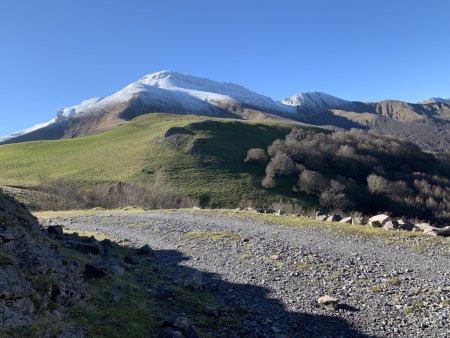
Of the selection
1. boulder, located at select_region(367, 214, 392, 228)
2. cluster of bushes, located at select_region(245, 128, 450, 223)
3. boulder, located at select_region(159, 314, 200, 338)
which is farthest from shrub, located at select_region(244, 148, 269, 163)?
boulder, located at select_region(159, 314, 200, 338)

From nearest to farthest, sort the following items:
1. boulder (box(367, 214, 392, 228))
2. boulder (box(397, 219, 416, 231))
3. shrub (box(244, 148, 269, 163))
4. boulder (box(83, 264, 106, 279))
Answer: boulder (box(83, 264, 106, 279)), boulder (box(397, 219, 416, 231)), boulder (box(367, 214, 392, 228)), shrub (box(244, 148, 269, 163))

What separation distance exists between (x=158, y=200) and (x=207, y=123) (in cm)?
7356

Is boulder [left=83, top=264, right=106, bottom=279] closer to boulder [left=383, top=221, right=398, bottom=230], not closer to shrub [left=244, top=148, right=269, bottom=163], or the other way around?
boulder [left=383, top=221, right=398, bottom=230]

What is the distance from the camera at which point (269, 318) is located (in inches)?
488

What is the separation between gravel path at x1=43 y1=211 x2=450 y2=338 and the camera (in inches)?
471

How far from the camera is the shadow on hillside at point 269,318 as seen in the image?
11453mm

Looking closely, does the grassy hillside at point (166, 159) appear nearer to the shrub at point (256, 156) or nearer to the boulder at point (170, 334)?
the shrub at point (256, 156)

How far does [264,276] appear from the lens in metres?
16.5

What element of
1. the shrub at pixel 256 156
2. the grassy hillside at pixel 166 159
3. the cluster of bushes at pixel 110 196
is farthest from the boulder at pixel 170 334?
the shrub at pixel 256 156

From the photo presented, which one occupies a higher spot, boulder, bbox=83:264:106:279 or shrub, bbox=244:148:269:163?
shrub, bbox=244:148:269:163

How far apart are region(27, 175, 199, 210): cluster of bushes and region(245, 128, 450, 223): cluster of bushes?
951 inches

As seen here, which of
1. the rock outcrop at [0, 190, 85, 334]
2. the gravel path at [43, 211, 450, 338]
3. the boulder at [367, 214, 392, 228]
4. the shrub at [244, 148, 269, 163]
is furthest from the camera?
the shrub at [244, 148, 269, 163]

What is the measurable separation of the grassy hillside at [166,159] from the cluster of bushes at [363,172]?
7180mm

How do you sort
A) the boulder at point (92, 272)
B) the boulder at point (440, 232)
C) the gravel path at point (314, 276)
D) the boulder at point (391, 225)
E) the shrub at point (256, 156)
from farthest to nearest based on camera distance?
the shrub at point (256, 156), the boulder at point (391, 225), the boulder at point (440, 232), the boulder at point (92, 272), the gravel path at point (314, 276)
